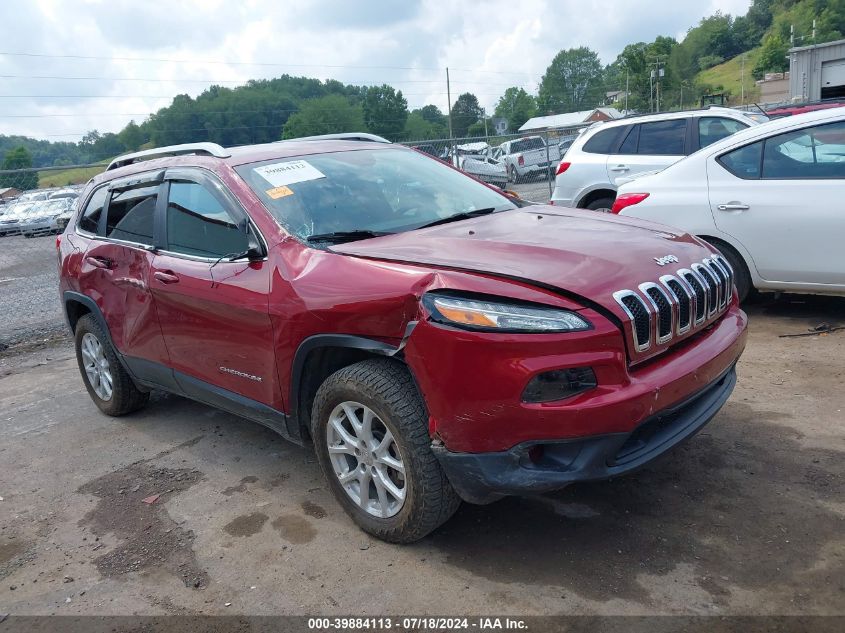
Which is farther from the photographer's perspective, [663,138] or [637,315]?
[663,138]

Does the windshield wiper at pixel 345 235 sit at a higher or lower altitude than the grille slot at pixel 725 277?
higher

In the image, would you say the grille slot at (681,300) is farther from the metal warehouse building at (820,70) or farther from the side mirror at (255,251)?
the metal warehouse building at (820,70)

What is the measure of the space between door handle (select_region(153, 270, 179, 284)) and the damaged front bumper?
1994mm

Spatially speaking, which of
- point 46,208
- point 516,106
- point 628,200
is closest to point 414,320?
point 628,200

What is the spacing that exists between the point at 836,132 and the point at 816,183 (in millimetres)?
420

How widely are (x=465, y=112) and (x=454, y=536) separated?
11575 centimetres

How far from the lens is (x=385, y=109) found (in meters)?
82.6

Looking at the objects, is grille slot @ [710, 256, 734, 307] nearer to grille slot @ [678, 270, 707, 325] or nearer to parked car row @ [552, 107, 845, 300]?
grille slot @ [678, 270, 707, 325]

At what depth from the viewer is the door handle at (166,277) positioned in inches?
158

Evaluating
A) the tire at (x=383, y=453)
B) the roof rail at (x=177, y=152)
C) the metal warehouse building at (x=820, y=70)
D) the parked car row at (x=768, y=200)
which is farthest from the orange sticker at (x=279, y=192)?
the metal warehouse building at (x=820, y=70)

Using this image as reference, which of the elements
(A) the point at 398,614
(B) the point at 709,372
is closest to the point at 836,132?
(B) the point at 709,372

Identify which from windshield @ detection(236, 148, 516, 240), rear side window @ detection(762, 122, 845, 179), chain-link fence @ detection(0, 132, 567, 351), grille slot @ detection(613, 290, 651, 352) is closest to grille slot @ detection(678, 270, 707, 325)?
grille slot @ detection(613, 290, 651, 352)

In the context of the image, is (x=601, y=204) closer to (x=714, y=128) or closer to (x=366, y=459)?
(x=714, y=128)

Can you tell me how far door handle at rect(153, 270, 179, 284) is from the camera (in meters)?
4.02
